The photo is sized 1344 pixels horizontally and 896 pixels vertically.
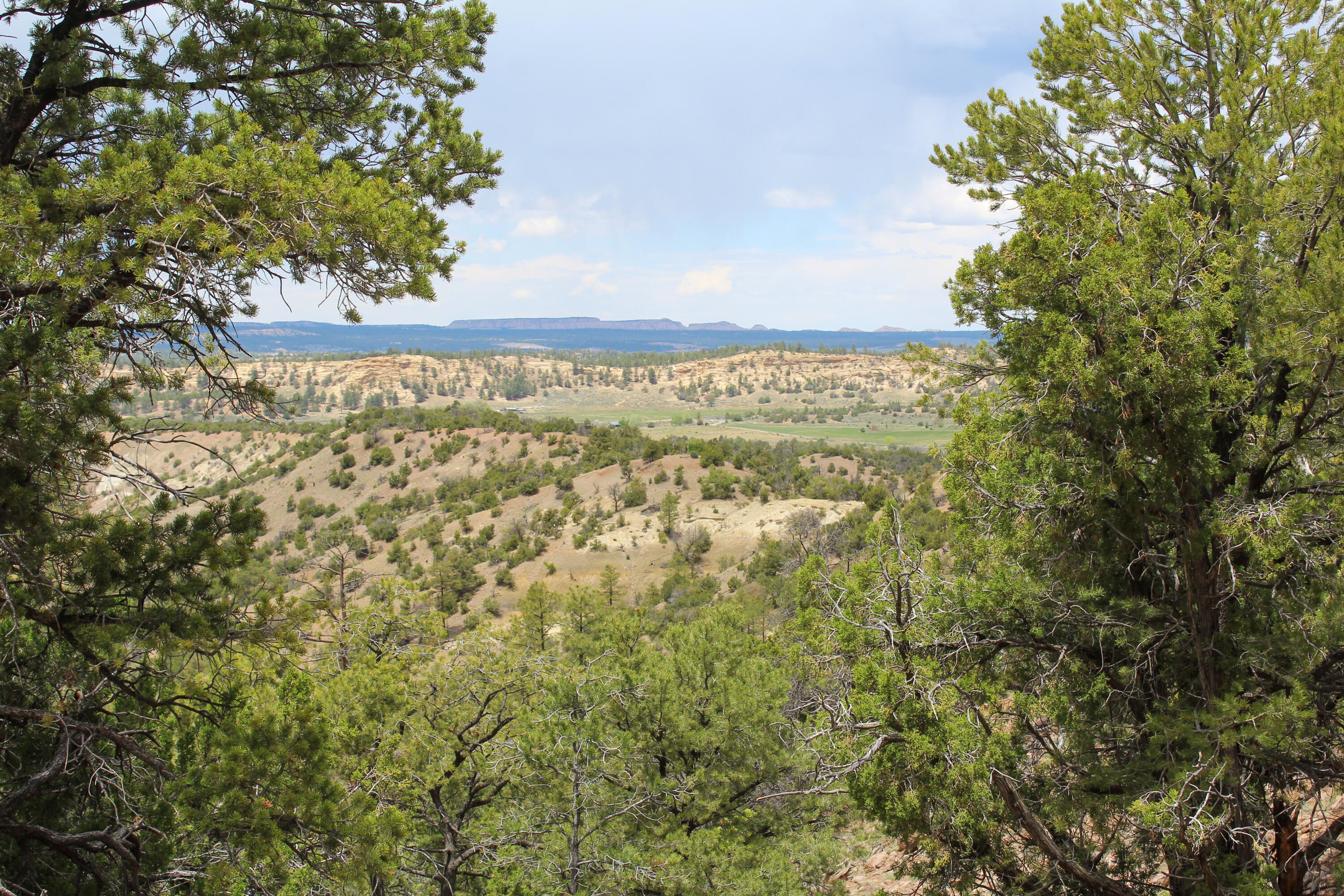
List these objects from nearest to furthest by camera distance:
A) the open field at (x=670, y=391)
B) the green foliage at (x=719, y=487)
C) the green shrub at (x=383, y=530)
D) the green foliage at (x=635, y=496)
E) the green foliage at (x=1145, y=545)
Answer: the green foliage at (x=1145, y=545), the green foliage at (x=719, y=487), the green shrub at (x=383, y=530), the green foliage at (x=635, y=496), the open field at (x=670, y=391)

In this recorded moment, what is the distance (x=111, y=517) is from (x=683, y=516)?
44661 mm

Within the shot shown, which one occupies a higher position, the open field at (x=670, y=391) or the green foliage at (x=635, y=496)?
the open field at (x=670, y=391)

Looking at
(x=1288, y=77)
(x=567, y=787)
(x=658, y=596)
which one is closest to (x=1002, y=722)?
(x=567, y=787)

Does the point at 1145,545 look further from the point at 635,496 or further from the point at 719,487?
the point at 635,496

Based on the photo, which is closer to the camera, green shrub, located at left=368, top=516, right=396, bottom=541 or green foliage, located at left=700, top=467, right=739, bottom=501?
green foliage, located at left=700, top=467, right=739, bottom=501

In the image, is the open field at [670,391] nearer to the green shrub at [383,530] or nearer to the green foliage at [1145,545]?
the green shrub at [383,530]

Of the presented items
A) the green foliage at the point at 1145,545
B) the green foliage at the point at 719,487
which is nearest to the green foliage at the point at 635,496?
the green foliage at the point at 719,487

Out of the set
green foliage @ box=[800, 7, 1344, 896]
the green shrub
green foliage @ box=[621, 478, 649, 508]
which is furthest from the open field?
green foliage @ box=[800, 7, 1344, 896]

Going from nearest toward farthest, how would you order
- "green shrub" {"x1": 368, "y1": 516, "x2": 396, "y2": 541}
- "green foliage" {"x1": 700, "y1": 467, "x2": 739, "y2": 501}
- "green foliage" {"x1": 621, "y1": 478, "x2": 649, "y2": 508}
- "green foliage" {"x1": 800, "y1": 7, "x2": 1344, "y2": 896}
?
"green foliage" {"x1": 800, "y1": 7, "x2": 1344, "y2": 896}
"green foliage" {"x1": 700, "y1": 467, "x2": 739, "y2": 501}
"green shrub" {"x1": 368, "y1": 516, "x2": 396, "y2": 541}
"green foliage" {"x1": 621, "y1": 478, "x2": 649, "y2": 508}

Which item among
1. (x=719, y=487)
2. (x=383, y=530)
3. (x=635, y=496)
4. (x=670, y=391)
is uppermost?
(x=670, y=391)

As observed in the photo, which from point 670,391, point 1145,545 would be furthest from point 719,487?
point 670,391

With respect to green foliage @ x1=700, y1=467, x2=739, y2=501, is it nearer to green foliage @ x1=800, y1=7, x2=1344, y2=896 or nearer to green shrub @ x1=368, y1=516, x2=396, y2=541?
green shrub @ x1=368, y1=516, x2=396, y2=541

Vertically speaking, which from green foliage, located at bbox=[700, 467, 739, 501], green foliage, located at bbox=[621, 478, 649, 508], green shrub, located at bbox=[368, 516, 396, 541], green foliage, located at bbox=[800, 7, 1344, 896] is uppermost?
green foliage, located at bbox=[800, 7, 1344, 896]

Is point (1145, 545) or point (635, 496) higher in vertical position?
point (1145, 545)
